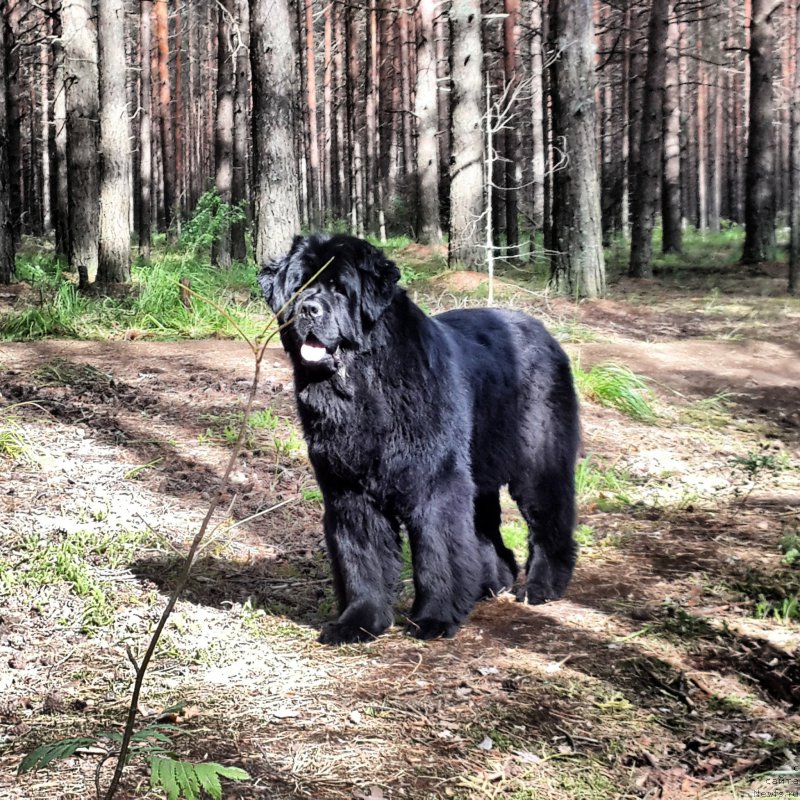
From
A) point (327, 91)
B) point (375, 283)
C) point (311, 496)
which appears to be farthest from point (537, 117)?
point (375, 283)

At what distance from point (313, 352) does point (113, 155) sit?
960 centimetres

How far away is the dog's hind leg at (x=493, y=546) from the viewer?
5.19 m

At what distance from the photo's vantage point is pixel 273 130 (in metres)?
10.9

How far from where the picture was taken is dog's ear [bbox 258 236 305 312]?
426 centimetres

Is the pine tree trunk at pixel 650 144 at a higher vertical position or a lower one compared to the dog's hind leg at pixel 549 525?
higher

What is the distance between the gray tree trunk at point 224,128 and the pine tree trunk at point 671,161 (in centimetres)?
921

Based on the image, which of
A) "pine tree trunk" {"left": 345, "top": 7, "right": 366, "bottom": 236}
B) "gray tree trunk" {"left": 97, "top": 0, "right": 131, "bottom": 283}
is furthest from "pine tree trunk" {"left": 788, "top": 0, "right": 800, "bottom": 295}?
"pine tree trunk" {"left": 345, "top": 7, "right": 366, "bottom": 236}

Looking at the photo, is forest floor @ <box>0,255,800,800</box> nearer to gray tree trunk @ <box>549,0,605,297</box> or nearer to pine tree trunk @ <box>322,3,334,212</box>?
gray tree trunk @ <box>549,0,605,297</box>

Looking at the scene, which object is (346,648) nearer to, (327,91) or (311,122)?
(311,122)

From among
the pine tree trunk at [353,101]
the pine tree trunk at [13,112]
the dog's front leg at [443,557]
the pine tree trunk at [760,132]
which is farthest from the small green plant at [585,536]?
the pine tree trunk at [353,101]

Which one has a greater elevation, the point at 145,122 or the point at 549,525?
the point at 145,122

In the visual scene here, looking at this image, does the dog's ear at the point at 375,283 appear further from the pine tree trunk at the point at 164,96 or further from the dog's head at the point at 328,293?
the pine tree trunk at the point at 164,96

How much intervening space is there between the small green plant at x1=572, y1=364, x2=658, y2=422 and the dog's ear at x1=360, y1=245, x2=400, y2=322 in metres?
4.84

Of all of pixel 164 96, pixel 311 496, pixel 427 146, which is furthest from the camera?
pixel 164 96
